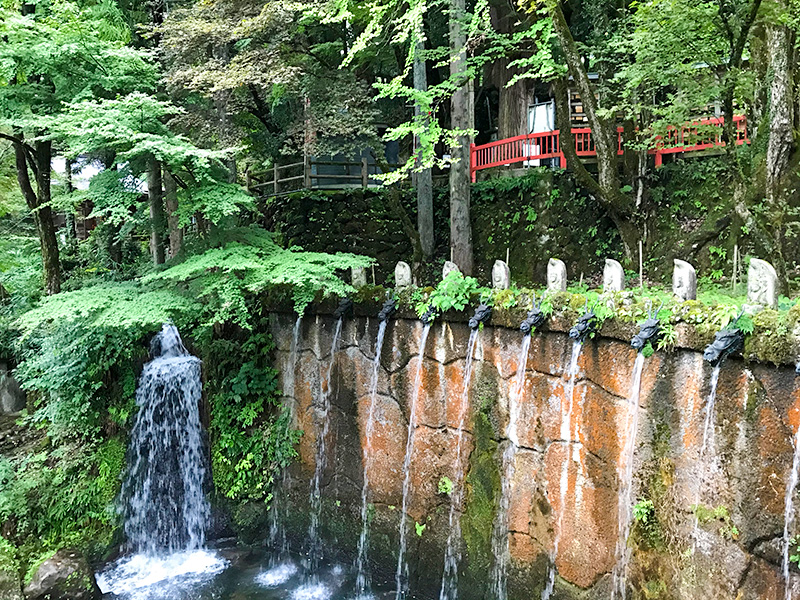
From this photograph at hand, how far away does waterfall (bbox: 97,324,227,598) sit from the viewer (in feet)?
33.2

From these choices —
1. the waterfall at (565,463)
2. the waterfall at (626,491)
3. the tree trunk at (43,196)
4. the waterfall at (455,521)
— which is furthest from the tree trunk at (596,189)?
the tree trunk at (43,196)

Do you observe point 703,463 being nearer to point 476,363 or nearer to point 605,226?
point 476,363

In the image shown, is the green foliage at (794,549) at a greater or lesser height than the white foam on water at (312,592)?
greater

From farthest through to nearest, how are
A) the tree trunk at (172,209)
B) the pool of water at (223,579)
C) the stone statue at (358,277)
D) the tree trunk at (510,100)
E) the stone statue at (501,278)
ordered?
1. the tree trunk at (510,100)
2. the tree trunk at (172,209)
3. the stone statue at (358,277)
4. the pool of water at (223,579)
5. the stone statue at (501,278)

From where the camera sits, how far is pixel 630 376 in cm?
585

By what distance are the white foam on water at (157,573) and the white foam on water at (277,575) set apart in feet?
2.64

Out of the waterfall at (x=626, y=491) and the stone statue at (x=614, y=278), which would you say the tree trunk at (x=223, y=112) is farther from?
the waterfall at (x=626, y=491)

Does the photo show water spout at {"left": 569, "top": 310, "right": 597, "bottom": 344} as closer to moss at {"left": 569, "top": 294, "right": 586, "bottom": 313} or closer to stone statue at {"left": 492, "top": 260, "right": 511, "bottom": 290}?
moss at {"left": 569, "top": 294, "right": 586, "bottom": 313}

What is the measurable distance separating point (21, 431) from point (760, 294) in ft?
41.7

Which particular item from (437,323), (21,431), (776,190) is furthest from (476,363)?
(21,431)

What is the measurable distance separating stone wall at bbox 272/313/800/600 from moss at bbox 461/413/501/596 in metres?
0.02

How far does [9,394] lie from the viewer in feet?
39.0

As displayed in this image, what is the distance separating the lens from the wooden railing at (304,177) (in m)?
13.0

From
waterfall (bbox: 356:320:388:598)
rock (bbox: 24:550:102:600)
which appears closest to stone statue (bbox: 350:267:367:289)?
waterfall (bbox: 356:320:388:598)
